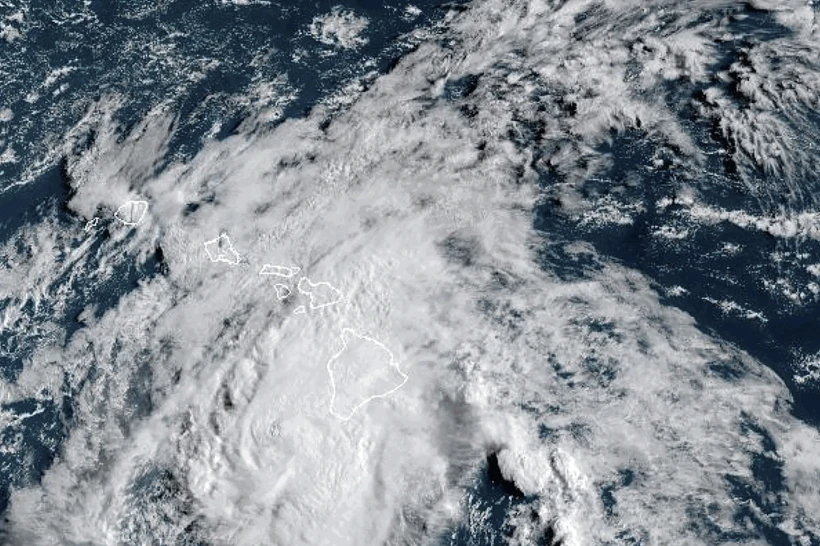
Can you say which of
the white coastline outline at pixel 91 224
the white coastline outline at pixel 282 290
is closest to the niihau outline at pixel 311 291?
the white coastline outline at pixel 282 290

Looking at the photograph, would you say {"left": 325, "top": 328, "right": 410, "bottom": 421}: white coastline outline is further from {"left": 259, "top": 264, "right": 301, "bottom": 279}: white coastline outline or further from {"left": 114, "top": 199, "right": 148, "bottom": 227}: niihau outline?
{"left": 114, "top": 199, "right": 148, "bottom": 227}: niihau outline

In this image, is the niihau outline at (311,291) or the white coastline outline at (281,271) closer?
the niihau outline at (311,291)

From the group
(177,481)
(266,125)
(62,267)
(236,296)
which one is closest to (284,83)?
(266,125)

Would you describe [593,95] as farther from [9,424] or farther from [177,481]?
[9,424]

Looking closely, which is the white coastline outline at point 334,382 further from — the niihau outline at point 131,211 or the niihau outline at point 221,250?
the niihau outline at point 131,211

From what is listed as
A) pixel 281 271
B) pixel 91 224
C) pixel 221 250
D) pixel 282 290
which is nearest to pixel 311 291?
pixel 282 290

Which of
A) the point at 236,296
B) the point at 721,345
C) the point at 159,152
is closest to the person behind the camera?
the point at 721,345
